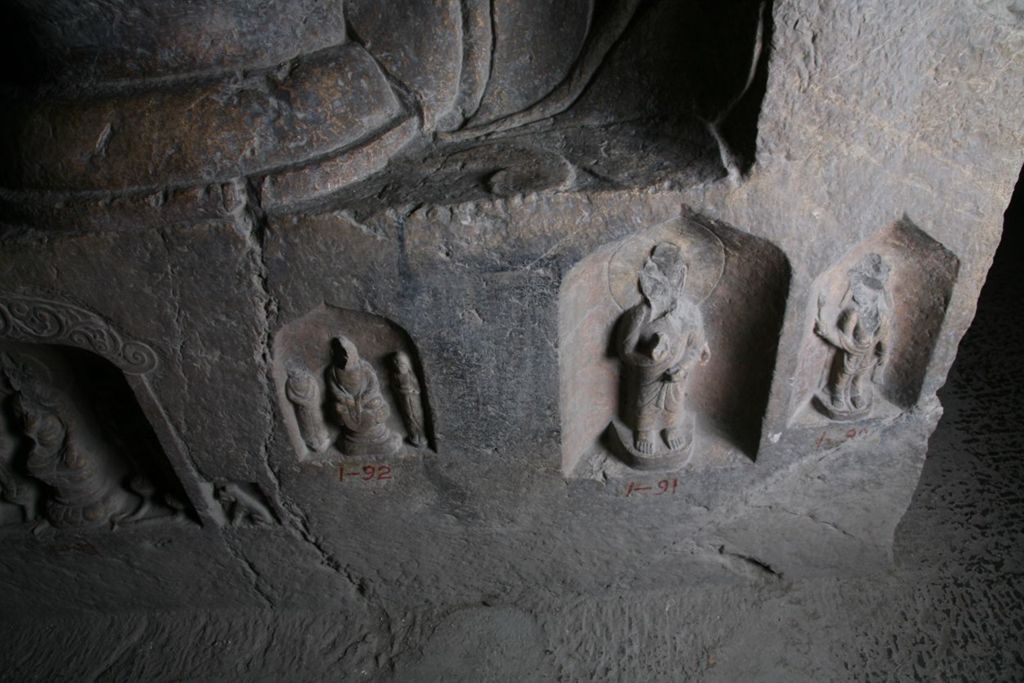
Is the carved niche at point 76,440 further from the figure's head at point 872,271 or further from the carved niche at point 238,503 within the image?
the figure's head at point 872,271

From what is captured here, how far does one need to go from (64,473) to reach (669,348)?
1991mm

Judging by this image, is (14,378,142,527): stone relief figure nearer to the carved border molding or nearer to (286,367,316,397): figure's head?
the carved border molding

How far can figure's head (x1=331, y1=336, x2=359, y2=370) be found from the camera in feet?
8.08

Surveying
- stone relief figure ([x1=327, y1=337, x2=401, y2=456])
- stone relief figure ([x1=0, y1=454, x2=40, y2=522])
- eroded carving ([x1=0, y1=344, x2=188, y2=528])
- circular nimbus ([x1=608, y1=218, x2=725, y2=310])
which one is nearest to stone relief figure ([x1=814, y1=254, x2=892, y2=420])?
circular nimbus ([x1=608, y1=218, x2=725, y2=310])

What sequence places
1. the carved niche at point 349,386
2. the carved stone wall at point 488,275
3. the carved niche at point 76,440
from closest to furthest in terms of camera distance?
1. the carved stone wall at point 488,275
2. the carved niche at point 349,386
3. the carved niche at point 76,440

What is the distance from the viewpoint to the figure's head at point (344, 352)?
8.08 ft

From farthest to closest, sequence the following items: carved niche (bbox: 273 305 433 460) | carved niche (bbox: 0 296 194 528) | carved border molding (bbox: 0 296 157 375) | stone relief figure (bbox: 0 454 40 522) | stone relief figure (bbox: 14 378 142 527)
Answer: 1. stone relief figure (bbox: 0 454 40 522)
2. stone relief figure (bbox: 14 378 142 527)
3. carved niche (bbox: 0 296 194 528)
4. carved niche (bbox: 273 305 433 460)
5. carved border molding (bbox: 0 296 157 375)

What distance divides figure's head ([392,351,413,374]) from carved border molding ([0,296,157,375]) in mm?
656

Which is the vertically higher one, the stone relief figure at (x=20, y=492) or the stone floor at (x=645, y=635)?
the stone relief figure at (x=20, y=492)

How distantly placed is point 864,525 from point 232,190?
2.31 m

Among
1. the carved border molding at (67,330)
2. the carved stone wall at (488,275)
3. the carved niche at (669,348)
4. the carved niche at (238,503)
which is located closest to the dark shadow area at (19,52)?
the carved stone wall at (488,275)

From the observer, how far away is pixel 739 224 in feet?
7.35

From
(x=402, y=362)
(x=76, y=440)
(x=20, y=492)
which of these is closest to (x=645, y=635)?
(x=402, y=362)

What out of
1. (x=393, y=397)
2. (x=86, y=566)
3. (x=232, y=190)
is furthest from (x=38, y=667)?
(x=232, y=190)
